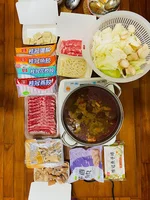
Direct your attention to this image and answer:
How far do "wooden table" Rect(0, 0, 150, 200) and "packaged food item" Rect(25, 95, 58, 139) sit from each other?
57 millimetres

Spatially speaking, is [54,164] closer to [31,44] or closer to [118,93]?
[118,93]

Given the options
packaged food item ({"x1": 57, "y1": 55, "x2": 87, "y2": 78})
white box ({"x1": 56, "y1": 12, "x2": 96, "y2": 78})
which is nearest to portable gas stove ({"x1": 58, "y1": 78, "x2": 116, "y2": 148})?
packaged food item ({"x1": 57, "y1": 55, "x2": 87, "y2": 78})

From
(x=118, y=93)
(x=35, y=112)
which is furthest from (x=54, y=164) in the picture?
(x=118, y=93)

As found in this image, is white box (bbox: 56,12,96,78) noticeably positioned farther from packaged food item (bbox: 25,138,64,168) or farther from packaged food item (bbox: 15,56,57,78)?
packaged food item (bbox: 25,138,64,168)

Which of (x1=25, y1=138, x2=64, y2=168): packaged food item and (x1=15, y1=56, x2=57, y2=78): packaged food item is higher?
(x1=15, y1=56, x2=57, y2=78): packaged food item

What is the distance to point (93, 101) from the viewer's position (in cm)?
118

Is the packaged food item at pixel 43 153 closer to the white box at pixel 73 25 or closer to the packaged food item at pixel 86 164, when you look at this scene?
the packaged food item at pixel 86 164

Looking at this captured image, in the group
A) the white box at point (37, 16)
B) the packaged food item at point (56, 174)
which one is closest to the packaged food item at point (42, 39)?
the white box at point (37, 16)

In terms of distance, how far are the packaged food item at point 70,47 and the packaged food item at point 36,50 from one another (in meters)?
0.03

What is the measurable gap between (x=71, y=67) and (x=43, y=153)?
1.17 feet

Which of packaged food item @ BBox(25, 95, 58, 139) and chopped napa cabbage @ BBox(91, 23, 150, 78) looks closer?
chopped napa cabbage @ BBox(91, 23, 150, 78)

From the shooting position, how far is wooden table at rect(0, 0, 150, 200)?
1.28 meters

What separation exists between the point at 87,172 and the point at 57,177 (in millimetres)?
120

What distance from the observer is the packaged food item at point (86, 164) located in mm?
1254
